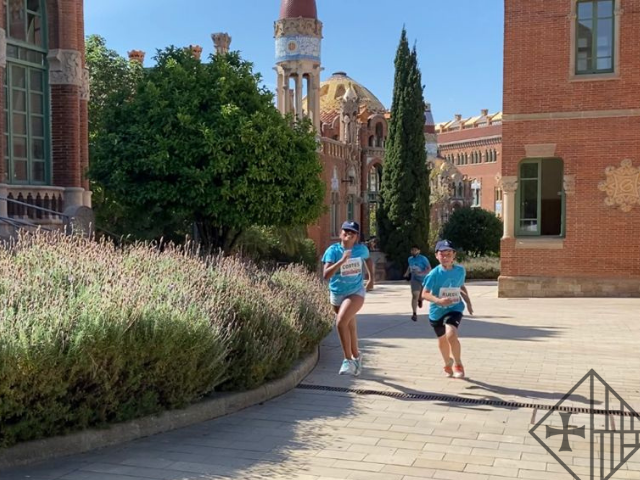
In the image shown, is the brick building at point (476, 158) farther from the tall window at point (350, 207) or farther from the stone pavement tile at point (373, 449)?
the stone pavement tile at point (373, 449)

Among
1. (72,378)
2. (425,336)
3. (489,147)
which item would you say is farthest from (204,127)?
(489,147)

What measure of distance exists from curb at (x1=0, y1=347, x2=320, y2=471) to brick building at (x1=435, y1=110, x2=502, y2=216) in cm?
8245

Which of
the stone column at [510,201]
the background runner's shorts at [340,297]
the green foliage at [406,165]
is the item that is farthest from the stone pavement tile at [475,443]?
the green foliage at [406,165]

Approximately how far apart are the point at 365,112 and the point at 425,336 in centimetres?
3839

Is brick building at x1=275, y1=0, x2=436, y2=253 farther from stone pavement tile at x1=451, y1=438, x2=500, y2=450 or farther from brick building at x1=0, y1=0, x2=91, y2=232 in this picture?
stone pavement tile at x1=451, y1=438, x2=500, y2=450

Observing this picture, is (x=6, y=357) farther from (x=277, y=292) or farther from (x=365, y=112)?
(x=365, y=112)

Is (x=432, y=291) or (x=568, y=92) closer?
(x=432, y=291)

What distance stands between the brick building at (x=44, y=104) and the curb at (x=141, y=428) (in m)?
7.20

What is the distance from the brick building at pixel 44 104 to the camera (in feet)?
40.9

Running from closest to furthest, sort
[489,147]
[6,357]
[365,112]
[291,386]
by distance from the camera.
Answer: [6,357] < [291,386] < [365,112] < [489,147]

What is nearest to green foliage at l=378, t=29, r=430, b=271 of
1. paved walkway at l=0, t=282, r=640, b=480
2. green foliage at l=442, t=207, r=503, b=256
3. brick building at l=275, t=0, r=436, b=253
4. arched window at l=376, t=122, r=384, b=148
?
green foliage at l=442, t=207, r=503, b=256

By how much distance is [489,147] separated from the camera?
99375 millimetres

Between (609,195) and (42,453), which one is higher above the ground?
(609,195)

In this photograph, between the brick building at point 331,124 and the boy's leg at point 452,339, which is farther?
the brick building at point 331,124
